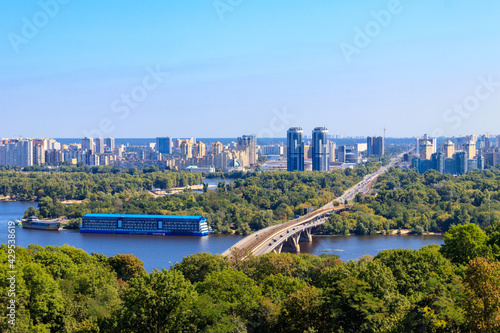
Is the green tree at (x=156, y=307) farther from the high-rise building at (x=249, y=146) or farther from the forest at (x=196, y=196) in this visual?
the high-rise building at (x=249, y=146)

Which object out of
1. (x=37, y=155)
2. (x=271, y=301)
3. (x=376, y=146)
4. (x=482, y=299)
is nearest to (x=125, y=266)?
(x=271, y=301)

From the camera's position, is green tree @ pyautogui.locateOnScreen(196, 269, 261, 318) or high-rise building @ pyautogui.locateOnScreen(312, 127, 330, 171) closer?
green tree @ pyautogui.locateOnScreen(196, 269, 261, 318)

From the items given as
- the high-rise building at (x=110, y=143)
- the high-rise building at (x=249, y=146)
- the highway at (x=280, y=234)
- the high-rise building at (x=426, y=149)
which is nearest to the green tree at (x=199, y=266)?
the highway at (x=280, y=234)

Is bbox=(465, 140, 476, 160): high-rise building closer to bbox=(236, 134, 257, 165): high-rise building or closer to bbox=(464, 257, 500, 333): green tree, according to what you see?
bbox=(236, 134, 257, 165): high-rise building

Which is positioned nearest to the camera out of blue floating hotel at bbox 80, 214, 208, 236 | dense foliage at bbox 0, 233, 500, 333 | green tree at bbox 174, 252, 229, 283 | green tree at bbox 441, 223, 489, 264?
dense foliage at bbox 0, 233, 500, 333

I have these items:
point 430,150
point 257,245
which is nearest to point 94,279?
point 257,245

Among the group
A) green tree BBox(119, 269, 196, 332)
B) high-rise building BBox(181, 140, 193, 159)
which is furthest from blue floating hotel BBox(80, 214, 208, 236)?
high-rise building BBox(181, 140, 193, 159)

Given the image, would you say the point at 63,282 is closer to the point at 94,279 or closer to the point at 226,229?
the point at 94,279
